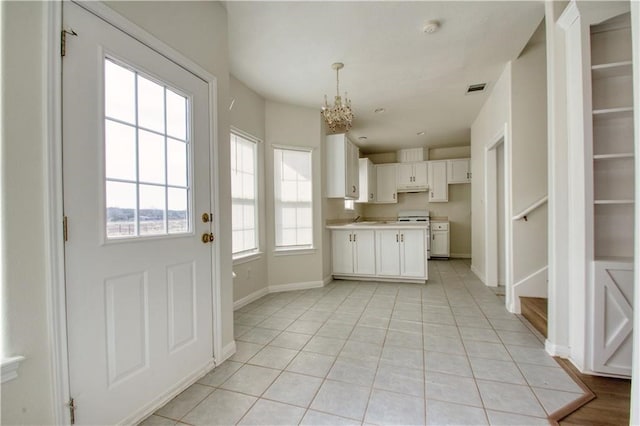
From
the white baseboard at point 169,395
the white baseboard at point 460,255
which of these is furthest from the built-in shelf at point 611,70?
the white baseboard at point 460,255

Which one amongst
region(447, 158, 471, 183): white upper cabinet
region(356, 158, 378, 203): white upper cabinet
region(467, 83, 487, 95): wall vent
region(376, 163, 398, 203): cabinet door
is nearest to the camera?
region(467, 83, 487, 95): wall vent

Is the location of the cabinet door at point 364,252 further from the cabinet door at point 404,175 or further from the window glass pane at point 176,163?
the window glass pane at point 176,163

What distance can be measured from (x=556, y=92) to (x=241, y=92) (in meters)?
3.11

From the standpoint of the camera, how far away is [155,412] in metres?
1.61

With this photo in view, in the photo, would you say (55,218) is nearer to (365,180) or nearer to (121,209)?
(121,209)

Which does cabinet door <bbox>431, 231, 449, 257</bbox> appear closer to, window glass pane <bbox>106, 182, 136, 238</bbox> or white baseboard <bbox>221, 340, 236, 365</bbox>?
white baseboard <bbox>221, 340, 236, 365</bbox>

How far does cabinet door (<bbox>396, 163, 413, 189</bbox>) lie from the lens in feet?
22.6

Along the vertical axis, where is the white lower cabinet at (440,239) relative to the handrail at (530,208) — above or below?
Result: below

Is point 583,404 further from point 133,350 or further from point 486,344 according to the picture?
point 133,350

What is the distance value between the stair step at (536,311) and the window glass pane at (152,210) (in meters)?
3.22

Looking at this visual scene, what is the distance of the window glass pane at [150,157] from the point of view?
1.60 metres

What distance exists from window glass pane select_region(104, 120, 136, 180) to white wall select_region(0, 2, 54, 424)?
27cm

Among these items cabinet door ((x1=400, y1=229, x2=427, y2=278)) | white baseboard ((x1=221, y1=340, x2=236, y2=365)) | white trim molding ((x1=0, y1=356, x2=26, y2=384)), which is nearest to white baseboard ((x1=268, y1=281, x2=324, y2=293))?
cabinet door ((x1=400, y1=229, x2=427, y2=278))

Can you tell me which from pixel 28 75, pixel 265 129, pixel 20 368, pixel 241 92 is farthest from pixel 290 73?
pixel 20 368
